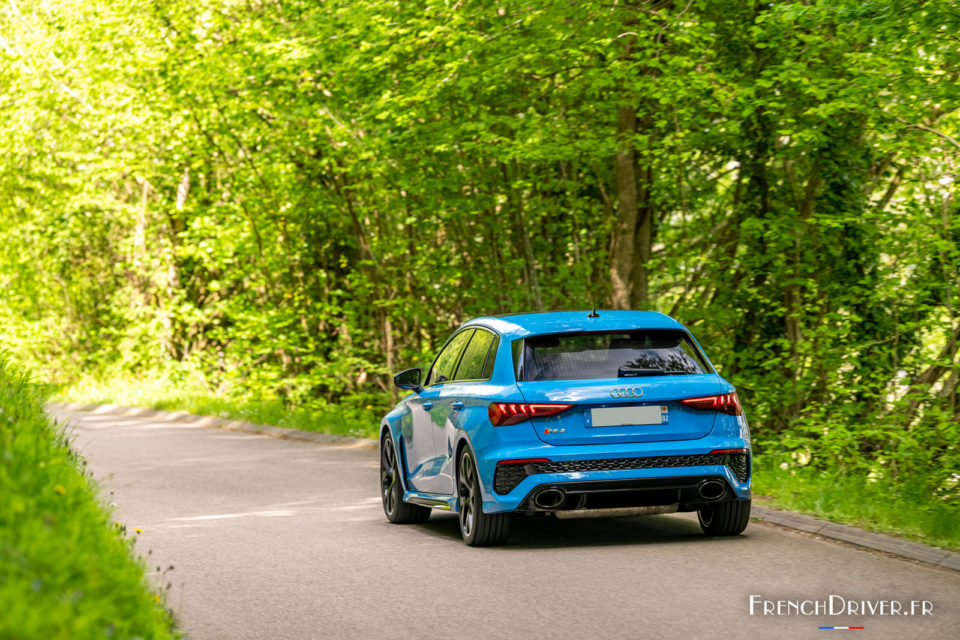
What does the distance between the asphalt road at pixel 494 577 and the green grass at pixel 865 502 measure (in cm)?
55

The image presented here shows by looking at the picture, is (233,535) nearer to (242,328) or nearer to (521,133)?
(521,133)

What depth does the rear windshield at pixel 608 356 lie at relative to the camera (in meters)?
9.21

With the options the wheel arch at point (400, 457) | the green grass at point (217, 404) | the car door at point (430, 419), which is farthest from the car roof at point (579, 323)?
the green grass at point (217, 404)

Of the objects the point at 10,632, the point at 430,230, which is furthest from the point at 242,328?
the point at 10,632

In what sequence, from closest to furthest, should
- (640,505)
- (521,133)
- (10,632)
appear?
(10,632)
(640,505)
(521,133)

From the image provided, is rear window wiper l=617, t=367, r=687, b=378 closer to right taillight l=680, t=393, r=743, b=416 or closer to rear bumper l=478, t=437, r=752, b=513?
right taillight l=680, t=393, r=743, b=416

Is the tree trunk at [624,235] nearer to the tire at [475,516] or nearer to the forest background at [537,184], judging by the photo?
the forest background at [537,184]

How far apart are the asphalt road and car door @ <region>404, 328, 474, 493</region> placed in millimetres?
438

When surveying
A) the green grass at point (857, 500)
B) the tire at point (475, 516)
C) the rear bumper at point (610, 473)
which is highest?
the rear bumper at point (610, 473)

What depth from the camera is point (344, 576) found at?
839 centimetres

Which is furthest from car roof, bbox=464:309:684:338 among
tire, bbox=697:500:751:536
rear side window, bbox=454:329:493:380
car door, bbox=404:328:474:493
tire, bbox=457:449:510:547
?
tire, bbox=697:500:751:536

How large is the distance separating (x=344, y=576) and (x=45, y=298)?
2827cm

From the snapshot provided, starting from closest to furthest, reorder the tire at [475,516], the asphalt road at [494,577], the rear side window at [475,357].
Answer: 1. the asphalt road at [494,577]
2. the tire at [475,516]
3. the rear side window at [475,357]

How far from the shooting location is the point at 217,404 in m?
26.4
